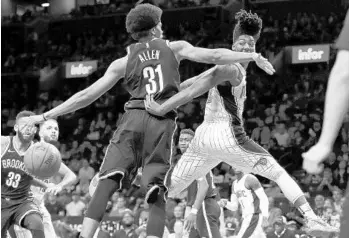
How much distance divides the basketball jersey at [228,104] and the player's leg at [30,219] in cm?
190

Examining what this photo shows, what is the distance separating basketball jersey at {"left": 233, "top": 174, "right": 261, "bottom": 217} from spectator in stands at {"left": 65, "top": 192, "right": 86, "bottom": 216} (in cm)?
515

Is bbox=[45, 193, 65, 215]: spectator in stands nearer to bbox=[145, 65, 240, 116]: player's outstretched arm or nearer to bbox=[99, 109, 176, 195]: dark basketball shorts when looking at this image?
bbox=[145, 65, 240, 116]: player's outstretched arm

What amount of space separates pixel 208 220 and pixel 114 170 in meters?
3.48

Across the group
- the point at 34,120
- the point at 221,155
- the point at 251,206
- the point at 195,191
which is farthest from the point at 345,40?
the point at 251,206

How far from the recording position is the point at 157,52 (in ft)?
17.5

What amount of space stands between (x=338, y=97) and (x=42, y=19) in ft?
79.5

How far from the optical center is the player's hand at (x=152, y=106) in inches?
203

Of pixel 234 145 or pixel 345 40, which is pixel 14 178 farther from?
pixel 345 40

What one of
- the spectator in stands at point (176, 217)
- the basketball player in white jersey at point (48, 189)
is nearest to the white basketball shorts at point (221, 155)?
the basketball player in white jersey at point (48, 189)

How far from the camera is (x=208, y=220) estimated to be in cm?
830

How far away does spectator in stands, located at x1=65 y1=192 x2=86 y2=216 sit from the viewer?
532 inches

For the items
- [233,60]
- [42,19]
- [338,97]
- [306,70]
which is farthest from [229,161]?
[42,19]

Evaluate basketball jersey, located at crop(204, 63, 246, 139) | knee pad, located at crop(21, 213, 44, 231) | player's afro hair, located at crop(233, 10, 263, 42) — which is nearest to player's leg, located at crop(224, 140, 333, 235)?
basketball jersey, located at crop(204, 63, 246, 139)

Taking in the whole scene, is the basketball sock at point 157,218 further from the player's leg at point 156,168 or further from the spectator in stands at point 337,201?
the spectator in stands at point 337,201
